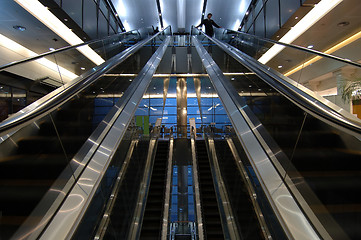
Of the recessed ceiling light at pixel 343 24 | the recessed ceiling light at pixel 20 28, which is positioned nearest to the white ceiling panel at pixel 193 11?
the recessed ceiling light at pixel 343 24

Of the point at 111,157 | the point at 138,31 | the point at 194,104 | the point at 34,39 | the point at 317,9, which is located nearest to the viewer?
the point at 111,157

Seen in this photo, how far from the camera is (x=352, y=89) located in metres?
3.68

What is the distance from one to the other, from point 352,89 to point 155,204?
4213 millimetres

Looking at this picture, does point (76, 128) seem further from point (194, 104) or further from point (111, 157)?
point (194, 104)

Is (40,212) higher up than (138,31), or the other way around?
(138,31)

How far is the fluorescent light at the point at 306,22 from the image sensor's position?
6.00m

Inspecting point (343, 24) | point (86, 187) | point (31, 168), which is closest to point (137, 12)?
point (343, 24)

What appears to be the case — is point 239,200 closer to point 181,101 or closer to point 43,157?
point 43,157

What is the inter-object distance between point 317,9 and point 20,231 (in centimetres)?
788

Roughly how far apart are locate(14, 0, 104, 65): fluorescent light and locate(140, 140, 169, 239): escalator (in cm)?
315

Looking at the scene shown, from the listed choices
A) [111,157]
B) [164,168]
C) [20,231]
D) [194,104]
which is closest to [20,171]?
[20,231]

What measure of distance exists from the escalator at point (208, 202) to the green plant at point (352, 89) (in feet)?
10.4

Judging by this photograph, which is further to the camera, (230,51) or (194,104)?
(194,104)

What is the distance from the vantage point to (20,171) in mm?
1986
